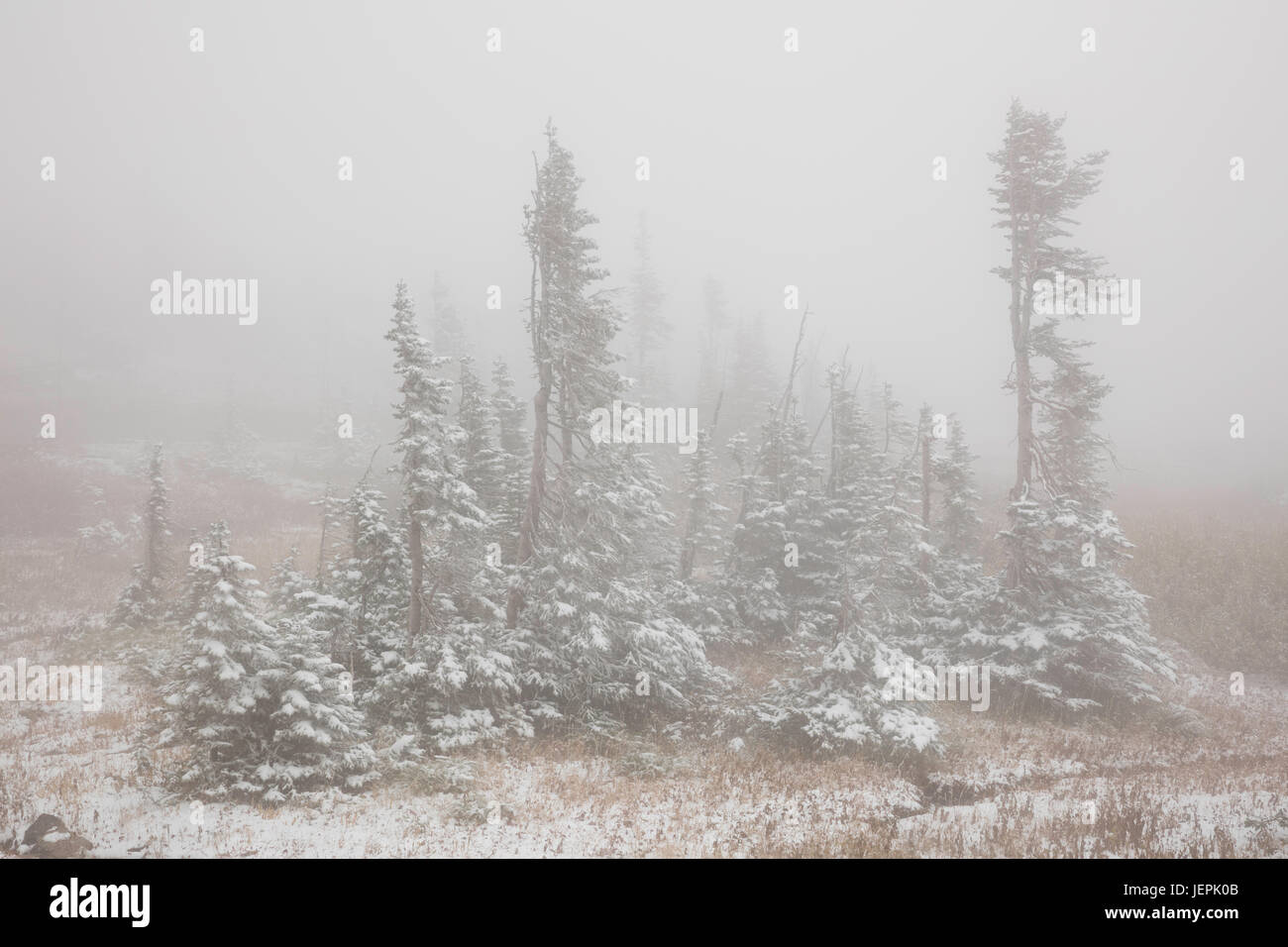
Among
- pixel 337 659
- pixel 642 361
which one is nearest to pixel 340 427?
pixel 642 361

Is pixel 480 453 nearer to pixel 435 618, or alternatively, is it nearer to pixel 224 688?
pixel 435 618

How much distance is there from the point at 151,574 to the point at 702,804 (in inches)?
859

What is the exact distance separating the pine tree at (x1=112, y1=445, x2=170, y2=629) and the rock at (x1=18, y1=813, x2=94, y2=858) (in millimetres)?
15585

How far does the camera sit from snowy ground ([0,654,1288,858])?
29.4 ft

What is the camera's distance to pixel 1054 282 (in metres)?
16.7

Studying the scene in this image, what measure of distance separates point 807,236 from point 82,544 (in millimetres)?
204502

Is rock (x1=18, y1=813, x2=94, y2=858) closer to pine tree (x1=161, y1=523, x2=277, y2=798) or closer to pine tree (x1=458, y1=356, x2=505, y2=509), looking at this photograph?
pine tree (x1=161, y1=523, x2=277, y2=798)

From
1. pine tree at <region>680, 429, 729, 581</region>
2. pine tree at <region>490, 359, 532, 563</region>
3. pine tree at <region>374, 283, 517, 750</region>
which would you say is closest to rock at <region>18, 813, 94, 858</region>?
pine tree at <region>374, 283, 517, 750</region>

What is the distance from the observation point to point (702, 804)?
35.2ft

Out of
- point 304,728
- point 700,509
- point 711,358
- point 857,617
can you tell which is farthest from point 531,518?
point 711,358

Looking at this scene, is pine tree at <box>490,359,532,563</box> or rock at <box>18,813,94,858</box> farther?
pine tree at <box>490,359,532,563</box>

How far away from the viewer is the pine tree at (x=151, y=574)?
20953 mm

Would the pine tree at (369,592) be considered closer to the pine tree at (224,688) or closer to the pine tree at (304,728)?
the pine tree at (304,728)

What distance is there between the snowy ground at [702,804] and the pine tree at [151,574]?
7333 mm
